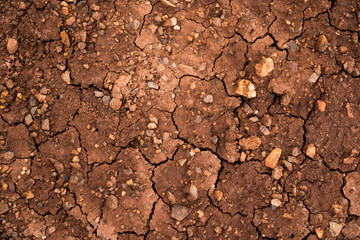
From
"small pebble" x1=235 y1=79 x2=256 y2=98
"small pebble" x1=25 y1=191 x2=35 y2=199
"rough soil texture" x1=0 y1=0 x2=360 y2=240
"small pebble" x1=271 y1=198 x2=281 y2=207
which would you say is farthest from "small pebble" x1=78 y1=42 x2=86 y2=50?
"small pebble" x1=271 y1=198 x2=281 y2=207

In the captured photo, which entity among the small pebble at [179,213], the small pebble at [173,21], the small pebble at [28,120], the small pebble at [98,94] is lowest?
the small pebble at [179,213]

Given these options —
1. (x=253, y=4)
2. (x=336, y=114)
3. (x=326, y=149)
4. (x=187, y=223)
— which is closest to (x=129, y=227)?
(x=187, y=223)

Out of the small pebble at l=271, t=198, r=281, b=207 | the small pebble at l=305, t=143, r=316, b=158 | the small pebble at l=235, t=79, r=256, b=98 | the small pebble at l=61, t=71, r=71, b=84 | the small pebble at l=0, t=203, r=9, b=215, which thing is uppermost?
the small pebble at l=235, t=79, r=256, b=98

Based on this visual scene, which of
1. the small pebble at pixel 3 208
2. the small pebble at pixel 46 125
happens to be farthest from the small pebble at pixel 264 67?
the small pebble at pixel 3 208

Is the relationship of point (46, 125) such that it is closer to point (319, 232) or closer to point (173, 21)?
point (173, 21)

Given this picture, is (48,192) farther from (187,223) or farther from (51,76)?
(187,223)

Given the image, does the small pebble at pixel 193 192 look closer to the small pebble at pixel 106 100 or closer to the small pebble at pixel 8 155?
the small pebble at pixel 106 100

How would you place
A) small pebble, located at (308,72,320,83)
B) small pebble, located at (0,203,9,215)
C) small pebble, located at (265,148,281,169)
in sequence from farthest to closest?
small pebble, located at (308,72,320,83) < small pebble, located at (265,148,281,169) < small pebble, located at (0,203,9,215)

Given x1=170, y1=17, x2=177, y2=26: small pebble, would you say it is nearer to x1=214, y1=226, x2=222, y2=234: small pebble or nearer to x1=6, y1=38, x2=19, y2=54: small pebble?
x1=6, y1=38, x2=19, y2=54: small pebble

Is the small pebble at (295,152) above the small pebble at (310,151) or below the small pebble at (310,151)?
below
